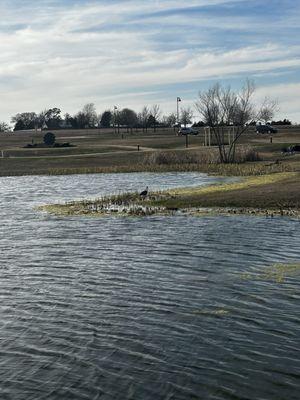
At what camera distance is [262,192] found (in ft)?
96.3

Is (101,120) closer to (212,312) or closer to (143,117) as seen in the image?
(143,117)

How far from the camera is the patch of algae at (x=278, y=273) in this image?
13859mm

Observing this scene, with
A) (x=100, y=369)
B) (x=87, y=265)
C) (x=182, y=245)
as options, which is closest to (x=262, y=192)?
(x=182, y=245)

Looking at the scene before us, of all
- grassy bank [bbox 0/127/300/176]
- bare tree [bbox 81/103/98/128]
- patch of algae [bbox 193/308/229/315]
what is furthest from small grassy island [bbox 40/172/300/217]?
bare tree [bbox 81/103/98/128]

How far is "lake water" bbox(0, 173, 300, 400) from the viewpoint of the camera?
855cm

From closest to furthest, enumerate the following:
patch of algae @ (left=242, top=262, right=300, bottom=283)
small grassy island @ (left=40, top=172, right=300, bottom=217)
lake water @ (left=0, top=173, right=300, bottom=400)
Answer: lake water @ (left=0, top=173, right=300, bottom=400) < patch of algae @ (left=242, top=262, right=300, bottom=283) < small grassy island @ (left=40, top=172, right=300, bottom=217)

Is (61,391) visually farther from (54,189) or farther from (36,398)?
(54,189)

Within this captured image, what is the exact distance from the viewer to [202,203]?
2816cm

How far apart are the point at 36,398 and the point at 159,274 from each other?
266 inches

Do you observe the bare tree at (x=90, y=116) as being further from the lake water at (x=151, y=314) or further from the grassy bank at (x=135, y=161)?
the lake water at (x=151, y=314)

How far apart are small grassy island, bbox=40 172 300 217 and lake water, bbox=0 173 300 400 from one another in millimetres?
3886

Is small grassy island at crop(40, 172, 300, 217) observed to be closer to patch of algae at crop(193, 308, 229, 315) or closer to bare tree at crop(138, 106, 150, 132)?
patch of algae at crop(193, 308, 229, 315)

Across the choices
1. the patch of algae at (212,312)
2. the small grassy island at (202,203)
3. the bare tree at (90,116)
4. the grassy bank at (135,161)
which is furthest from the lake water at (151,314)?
the bare tree at (90,116)

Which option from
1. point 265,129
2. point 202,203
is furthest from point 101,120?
point 202,203
